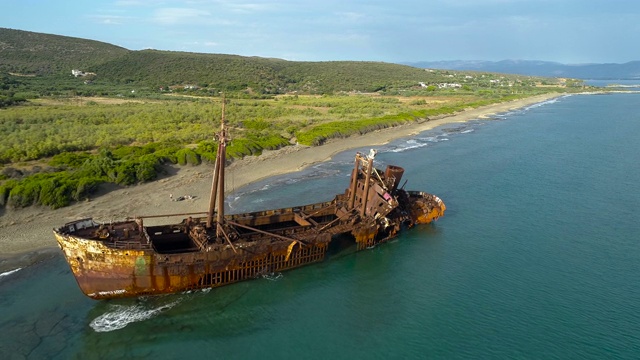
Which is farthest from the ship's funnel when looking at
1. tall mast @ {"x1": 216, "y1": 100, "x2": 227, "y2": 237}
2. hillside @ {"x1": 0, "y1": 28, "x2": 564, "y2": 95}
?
hillside @ {"x1": 0, "y1": 28, "x2": 564, "y2": 95}

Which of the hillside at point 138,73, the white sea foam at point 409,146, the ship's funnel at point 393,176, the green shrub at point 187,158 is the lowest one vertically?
the white sea foam at point 409,146

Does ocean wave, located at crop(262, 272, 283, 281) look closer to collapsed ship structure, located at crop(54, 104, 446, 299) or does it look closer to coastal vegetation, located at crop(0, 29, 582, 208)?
collapsed ship structure, located at crop(54, 104, 446, 299)

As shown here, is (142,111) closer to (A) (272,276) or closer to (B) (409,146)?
(B) (409,146)

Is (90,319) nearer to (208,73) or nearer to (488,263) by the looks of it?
(488,263)

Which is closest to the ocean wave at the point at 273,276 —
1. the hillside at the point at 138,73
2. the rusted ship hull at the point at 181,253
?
the rusted ship hull at the point at 181,253

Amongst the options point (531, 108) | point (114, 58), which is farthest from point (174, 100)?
point (531, 108)

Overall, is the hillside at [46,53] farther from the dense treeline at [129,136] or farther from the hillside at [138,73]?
the dense treeline at [129,136]
